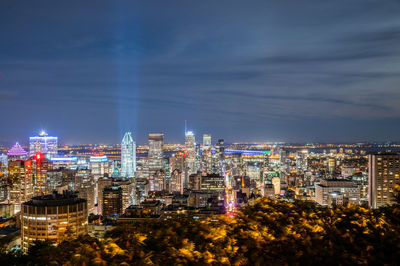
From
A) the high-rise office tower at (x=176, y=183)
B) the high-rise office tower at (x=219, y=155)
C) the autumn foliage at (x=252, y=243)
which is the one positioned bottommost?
the high-rise office tower at (x=176, y=183)

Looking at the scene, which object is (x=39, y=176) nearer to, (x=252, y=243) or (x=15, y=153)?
(x=15, y=153)

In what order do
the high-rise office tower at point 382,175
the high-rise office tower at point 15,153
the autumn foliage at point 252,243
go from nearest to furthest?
1. the autumn foliage at point 252,243
2. the high-rise office tower at point 382,175
3. the high-rise office tower at point 15,153

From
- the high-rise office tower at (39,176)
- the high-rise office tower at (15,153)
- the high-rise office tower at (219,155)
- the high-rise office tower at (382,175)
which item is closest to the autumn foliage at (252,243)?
the high-rise office tower at (382,175)

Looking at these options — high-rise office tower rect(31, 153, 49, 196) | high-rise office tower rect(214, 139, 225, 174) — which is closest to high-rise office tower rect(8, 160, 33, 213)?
high-rise office tower rect(31, 153, 49, 196)

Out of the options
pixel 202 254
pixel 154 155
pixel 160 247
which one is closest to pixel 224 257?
pixel 202 254

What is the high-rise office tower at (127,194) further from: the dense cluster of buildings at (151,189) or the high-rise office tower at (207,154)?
the high-rise office tower at (207,154)

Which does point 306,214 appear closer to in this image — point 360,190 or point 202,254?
point 202,254

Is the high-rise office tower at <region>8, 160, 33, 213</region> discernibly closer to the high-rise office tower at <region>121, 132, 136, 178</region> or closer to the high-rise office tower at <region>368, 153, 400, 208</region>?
the high-rise office tower at <region>121, 132, 136, 178</region>
